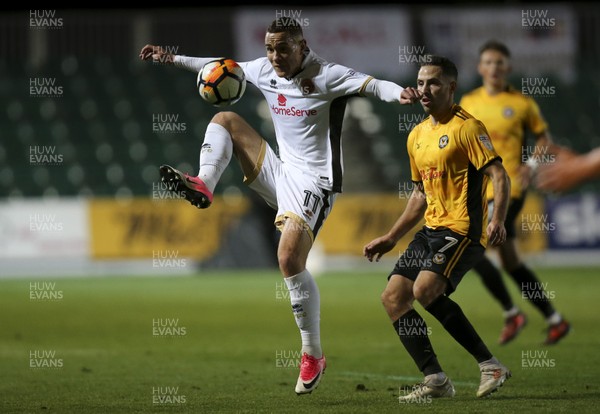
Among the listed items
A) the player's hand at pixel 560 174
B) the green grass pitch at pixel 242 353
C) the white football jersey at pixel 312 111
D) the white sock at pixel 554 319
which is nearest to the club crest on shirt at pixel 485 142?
the white football jersey at pixel 312 111

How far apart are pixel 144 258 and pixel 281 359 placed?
1132 centimetres

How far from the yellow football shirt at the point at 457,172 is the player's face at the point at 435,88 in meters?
0.13

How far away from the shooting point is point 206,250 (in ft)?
66.1

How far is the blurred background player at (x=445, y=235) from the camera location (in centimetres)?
666

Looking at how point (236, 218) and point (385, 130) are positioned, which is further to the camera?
point (385, 130)

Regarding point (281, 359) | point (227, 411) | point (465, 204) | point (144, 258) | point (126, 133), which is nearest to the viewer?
point (227, 411)

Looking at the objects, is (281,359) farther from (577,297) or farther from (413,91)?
(577,297)

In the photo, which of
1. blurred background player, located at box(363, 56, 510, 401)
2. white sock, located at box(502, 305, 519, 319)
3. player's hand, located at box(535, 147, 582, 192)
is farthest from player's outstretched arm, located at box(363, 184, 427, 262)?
white sock, located at box(502, 305, 519, 319)

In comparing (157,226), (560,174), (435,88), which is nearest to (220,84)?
(435,88)

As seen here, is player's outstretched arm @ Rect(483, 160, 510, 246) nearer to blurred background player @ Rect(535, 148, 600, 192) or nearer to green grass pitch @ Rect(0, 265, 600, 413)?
green grass pitch @ Rect(0, 265, 600, 413)

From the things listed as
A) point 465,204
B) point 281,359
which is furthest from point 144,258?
point 465,204

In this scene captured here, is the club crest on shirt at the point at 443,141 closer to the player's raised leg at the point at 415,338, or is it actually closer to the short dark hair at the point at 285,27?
the player's raised leg at the point at 415,338

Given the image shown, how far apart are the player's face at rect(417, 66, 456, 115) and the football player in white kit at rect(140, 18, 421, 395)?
0.27 m

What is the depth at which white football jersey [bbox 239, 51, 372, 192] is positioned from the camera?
283 inches
